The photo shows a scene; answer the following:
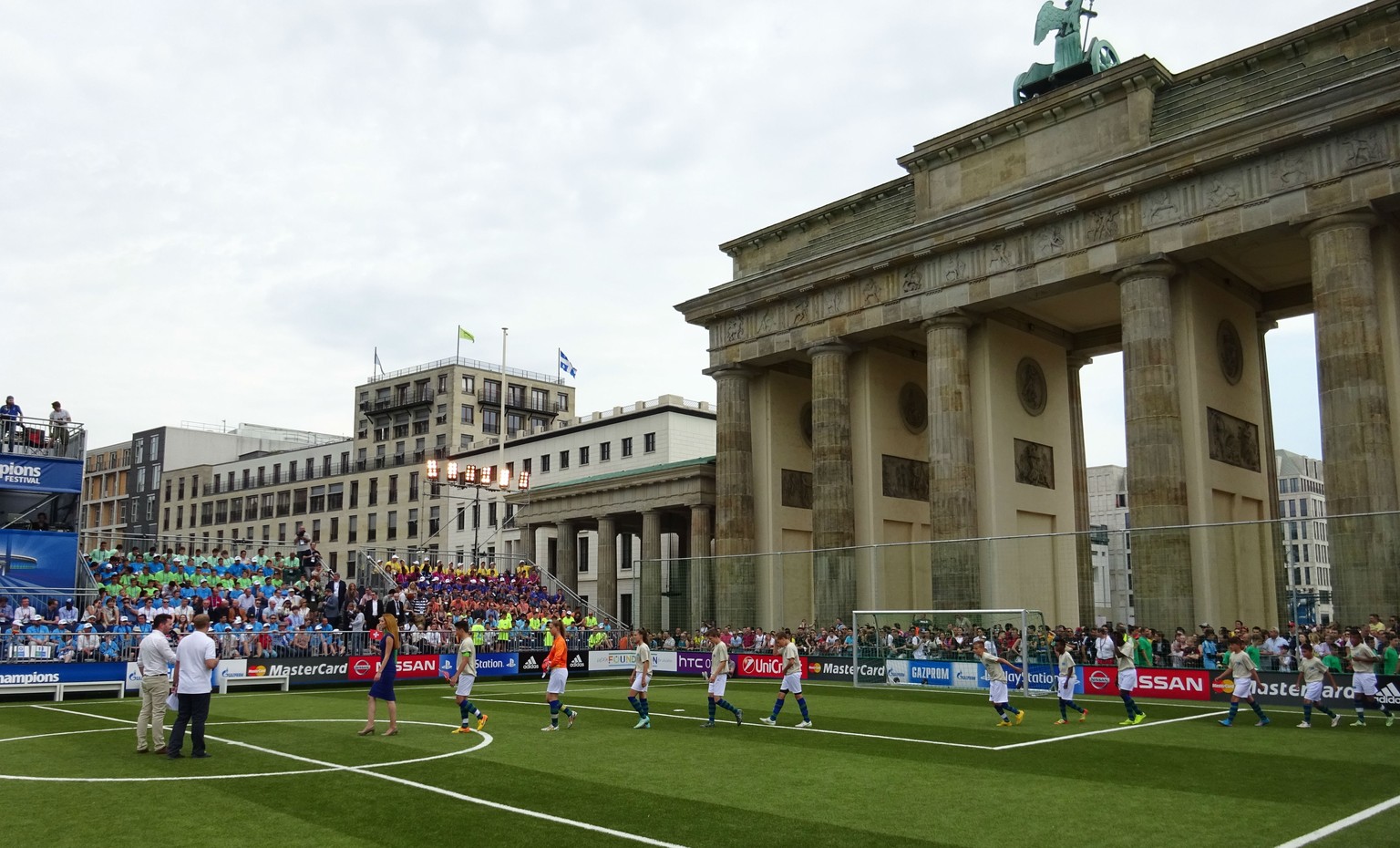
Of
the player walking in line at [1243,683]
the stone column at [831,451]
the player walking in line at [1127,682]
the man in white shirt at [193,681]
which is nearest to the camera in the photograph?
the man in white shirt at [193,681]

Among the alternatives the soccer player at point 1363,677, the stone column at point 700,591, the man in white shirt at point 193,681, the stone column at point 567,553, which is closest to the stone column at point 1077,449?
the stone column at point 700,591

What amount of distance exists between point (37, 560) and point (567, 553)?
3035 centimetres

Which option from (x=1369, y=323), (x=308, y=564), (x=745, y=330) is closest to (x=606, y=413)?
(x=745, y=330)

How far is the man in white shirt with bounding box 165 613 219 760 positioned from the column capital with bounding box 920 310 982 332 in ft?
105

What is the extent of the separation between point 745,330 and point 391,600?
20.1 meters

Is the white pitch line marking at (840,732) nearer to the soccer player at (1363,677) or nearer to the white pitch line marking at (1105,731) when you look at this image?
the white pitch line marking at (1105,731)

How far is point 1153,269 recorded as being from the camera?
36000 millimetres

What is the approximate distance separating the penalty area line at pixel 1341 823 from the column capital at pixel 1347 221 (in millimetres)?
24136

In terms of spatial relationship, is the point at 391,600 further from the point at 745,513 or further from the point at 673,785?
the point at 673,785

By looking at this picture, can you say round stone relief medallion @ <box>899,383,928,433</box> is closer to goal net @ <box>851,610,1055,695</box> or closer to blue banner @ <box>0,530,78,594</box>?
goal net @ <box>851,610,1055,695</box>

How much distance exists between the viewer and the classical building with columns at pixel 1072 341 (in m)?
31.3

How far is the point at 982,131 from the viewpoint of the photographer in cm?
4153

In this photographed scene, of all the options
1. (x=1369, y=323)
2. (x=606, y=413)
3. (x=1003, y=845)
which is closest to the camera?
(x=1003, y=845)

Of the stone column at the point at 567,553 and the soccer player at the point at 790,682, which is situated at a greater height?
the stone column at the point at 567,553
